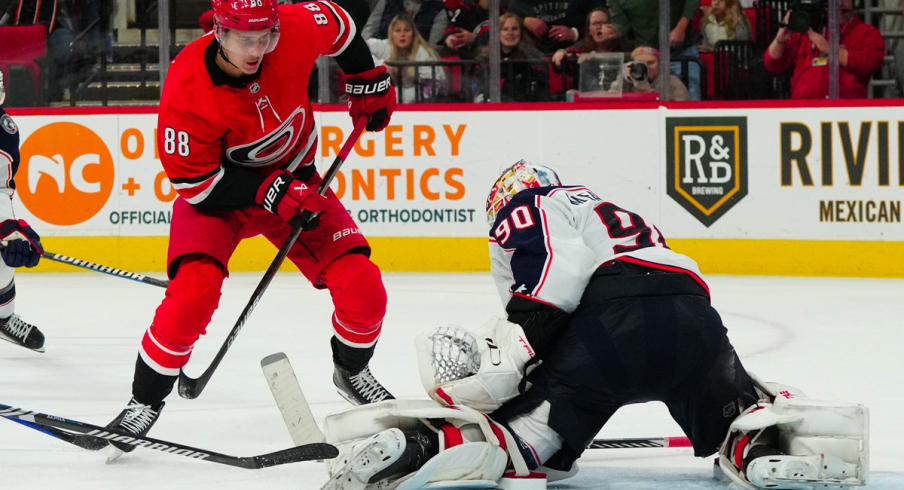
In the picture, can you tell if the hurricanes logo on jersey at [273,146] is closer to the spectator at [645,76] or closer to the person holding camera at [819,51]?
the spectator at [645,76]

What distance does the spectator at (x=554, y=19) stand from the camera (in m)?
6.29

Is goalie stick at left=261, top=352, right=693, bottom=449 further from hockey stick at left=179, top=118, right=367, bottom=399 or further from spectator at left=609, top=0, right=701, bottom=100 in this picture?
spectator at left=609, top=0, right=701, bottom=100

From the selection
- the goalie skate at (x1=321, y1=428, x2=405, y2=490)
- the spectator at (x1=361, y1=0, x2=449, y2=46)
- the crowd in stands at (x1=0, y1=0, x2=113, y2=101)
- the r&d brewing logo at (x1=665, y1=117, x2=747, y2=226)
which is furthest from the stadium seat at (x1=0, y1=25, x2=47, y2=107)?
the goalie skate at (x1=321, y1=428, x2=405, y2=490)

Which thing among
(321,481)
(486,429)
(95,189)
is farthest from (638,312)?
(95,189)

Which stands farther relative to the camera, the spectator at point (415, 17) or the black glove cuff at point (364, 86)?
the spectator at point (415, 17)

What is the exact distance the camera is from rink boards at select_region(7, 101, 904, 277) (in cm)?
593

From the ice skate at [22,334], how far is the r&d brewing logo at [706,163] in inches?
124

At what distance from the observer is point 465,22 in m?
6.38

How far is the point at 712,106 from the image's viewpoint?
19.9ft

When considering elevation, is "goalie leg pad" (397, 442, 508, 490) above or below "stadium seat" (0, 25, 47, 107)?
below

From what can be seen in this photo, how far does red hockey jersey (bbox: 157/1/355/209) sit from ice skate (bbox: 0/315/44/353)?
150cm

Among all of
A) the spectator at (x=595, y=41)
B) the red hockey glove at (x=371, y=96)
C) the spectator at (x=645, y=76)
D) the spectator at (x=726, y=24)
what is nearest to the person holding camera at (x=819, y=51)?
the spectator at (x=726, y=24)

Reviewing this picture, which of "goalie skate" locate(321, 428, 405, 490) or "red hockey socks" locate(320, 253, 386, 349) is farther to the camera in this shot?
"red hockey socks" locate(320, 253, 386, 349)

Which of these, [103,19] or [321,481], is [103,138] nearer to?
[103,19]
